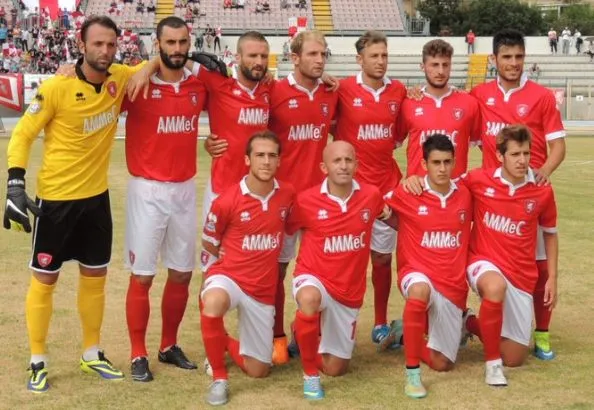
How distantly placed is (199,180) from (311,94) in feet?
31.5

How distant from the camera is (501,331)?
18.5 ft

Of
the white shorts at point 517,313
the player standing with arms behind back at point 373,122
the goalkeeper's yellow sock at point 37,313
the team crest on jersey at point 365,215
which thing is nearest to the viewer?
the goalkeeper's yellow sock at point 37,313

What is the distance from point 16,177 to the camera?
5.07 metres

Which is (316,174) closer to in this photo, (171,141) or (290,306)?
(171,141)

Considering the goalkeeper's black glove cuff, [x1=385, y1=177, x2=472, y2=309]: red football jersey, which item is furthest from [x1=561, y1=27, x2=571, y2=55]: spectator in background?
the goalkeeper's black glove cuff

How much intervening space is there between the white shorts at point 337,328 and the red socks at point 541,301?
4.57 ft

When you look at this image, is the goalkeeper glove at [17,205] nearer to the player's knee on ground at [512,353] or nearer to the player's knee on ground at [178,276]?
the player's knee on ground at [178,276]

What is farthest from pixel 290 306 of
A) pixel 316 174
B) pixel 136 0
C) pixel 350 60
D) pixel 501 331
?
pixel 136 0

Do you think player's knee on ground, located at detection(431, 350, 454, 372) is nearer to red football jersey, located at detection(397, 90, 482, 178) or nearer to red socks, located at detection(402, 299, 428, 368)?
red socks, located at detection(402, 299, 428, 368)

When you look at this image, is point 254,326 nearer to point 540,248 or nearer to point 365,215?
point 365,215

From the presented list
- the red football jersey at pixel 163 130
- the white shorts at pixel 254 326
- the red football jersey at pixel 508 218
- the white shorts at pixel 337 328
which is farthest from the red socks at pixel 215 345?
the red football jersey at pixel 508 218

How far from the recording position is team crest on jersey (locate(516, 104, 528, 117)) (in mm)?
5914

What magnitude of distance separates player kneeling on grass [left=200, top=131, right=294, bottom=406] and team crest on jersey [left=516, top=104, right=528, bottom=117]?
1709mm

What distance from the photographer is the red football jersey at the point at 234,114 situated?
224 inches
